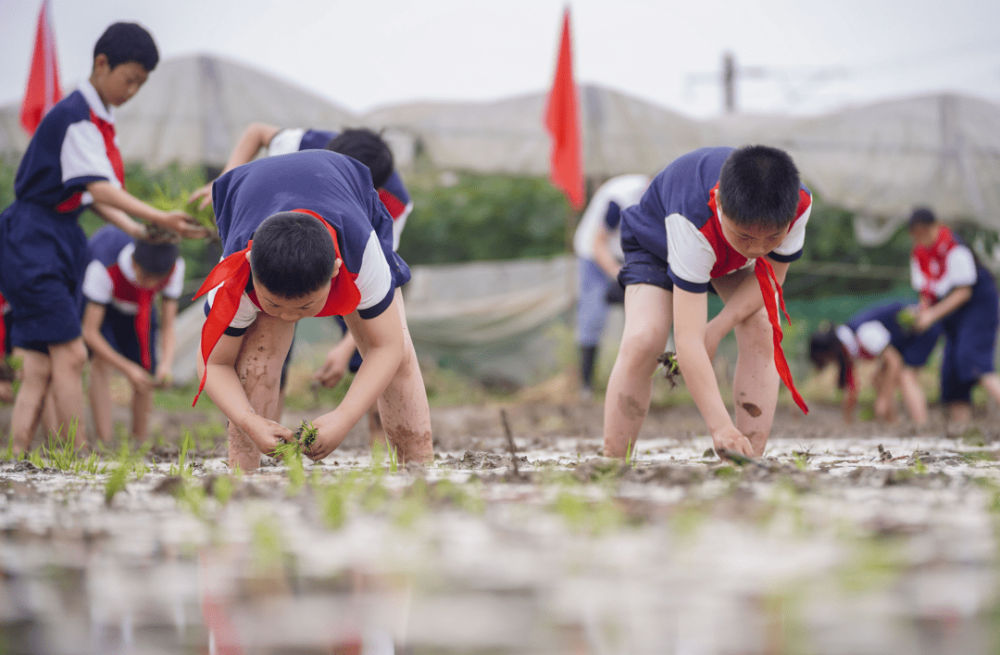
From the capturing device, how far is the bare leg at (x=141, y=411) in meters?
6.24

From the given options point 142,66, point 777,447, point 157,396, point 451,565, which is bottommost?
point 157,396

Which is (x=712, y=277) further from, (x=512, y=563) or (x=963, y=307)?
(x=963, y=307)

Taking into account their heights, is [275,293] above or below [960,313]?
above

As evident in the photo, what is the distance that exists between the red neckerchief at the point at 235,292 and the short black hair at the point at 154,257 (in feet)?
9.27

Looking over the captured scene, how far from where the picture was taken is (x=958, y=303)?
320 inches

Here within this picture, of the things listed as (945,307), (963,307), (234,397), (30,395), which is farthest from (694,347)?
(963,307)

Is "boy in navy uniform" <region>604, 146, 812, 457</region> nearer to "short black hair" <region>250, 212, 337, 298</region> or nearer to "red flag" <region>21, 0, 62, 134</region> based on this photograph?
"short black hair" <region>250, 212, 337, 298</region>

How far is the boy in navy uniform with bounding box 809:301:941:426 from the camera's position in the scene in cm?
891

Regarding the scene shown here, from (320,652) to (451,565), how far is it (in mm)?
414

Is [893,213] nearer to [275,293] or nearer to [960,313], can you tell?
[960,313]

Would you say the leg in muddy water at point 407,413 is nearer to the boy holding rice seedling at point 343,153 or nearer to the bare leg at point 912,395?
the boy holding rice seedling at point 343,153

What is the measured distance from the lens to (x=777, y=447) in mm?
4828

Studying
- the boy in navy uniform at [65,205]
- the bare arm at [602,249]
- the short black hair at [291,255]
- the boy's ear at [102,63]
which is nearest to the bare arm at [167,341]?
the boy in navy uniform at [65,205]

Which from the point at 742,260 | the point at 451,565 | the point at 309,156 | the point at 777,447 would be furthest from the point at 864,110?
the point at 451,565
